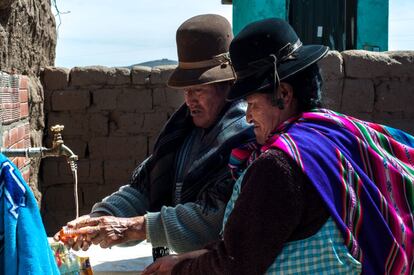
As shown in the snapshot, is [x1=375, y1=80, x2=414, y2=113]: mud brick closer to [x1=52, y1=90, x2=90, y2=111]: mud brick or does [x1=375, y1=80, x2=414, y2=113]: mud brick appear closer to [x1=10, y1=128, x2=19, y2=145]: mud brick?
[x1=52, y1=90, x2=90, y2=111]: mud brick

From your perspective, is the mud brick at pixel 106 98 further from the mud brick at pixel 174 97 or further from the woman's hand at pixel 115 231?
the woman's hand at pixel 115 231

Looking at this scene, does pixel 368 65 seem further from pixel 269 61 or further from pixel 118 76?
pixel 269 61

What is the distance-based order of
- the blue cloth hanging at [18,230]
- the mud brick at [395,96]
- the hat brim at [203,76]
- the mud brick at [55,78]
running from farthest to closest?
the mud brick at [55,78]
the mud brick at [395,96]
the hat brim at [203,76]
the blue cloth hanging at [18,230]

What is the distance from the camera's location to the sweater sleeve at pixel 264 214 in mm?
1739

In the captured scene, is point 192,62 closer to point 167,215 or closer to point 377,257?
point 167,215

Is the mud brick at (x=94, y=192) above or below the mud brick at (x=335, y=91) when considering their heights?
below

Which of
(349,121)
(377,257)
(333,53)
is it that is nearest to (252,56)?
(349,121)

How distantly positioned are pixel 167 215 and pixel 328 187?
0.69m

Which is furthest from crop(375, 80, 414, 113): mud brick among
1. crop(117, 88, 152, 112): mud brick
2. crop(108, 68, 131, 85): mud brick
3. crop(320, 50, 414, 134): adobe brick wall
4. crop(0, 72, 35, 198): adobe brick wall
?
crop(0, 72, 35, 198): adobe brick wall

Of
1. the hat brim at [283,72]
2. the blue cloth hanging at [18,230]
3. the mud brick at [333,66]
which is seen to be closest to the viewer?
the blue cloth hanging at [18,230]

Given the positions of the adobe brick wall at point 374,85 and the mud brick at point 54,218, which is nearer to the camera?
the adobe brick wall at point 374,85

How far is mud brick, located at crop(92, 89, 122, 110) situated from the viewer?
6.07 metres

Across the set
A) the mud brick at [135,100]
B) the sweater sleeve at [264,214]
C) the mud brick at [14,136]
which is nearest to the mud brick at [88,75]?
the mud brick at [135,100]

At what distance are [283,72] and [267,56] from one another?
7 cm
